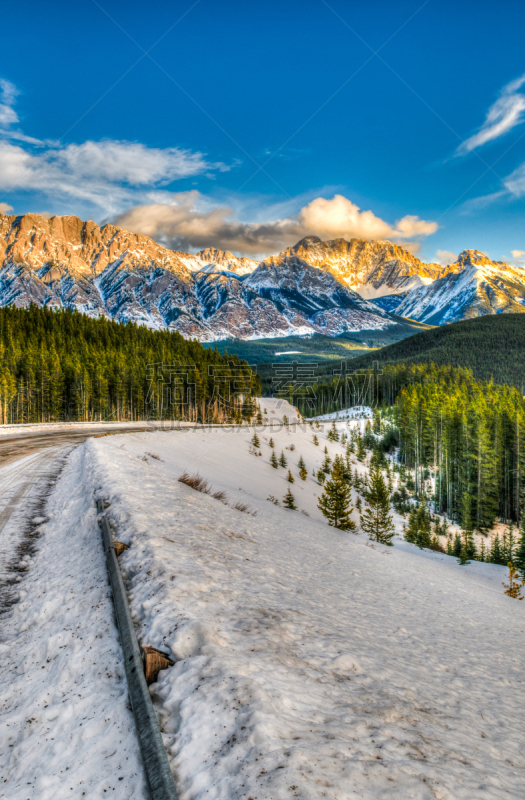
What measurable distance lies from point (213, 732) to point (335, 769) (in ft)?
2.91

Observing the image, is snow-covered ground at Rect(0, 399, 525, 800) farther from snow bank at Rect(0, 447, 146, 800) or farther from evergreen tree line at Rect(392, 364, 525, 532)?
evergreen tree line at Rect(392, 364, 525, 532)

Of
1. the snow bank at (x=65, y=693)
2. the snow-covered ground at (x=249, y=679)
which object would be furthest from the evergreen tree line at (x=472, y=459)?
the snow bank at (x=65, y=693)

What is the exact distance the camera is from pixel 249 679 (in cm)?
326

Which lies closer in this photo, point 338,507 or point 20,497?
point 20,497

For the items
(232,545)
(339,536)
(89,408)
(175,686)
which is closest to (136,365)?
(89,408)

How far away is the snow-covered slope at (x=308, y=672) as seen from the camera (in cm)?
247

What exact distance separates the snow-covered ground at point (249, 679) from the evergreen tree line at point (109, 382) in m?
57.4

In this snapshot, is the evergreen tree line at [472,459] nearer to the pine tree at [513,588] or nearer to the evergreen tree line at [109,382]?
the pine tree at [513,588]

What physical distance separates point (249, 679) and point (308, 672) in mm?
969

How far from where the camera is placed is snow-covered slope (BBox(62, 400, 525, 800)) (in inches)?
97.3

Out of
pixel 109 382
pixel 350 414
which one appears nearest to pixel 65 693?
pixel 109 382

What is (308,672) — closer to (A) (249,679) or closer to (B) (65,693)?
(A) (249,679)

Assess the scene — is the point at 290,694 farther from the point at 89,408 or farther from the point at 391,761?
the point at 89,408

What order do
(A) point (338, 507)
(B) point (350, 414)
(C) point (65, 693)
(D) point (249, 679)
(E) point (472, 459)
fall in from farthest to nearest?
(B) point (350, 414)
(E) point (472, 459)
(A) point (338, 507)
(C) point (65, 693)
(D) point (249, 679)
